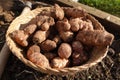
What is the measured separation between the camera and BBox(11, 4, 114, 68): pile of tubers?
7.78ft

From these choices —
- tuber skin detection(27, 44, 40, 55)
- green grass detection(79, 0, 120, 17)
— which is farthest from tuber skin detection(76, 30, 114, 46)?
green grass detection(79, 0, 120, 17)

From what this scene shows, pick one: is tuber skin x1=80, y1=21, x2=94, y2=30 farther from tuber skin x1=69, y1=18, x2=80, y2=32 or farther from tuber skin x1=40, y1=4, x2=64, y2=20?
tuber skin x1=40, y1=4, x2=64, y2=20

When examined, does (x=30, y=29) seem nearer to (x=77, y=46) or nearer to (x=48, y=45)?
(x=48, y=45)

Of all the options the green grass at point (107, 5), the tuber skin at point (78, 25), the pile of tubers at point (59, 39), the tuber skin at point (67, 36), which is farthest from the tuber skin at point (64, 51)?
the green grass at point (107, 5)

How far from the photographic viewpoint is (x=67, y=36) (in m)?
2.50

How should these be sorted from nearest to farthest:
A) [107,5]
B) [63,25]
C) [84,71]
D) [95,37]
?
1. [95,37]
2. [63,25]
3. [84,71]
4. [107,5]

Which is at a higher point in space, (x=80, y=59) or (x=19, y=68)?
(x=80, y=59)

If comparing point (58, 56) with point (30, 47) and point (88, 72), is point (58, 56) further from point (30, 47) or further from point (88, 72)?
point (88, 72)

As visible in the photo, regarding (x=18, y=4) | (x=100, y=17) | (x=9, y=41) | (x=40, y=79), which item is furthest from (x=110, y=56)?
(x=18, y=4)

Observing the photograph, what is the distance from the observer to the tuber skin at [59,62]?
2.30 m

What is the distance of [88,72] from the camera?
107 inches

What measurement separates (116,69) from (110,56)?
0.17 meters

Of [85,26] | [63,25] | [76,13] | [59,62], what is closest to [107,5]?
[76,13]

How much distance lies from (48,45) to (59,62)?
8.3 inches
